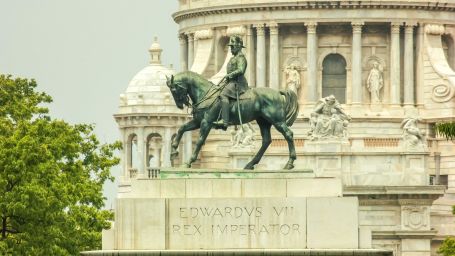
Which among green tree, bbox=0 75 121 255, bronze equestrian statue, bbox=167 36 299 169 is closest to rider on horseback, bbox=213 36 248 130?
bronze equestrian statue, bbox=167 36 299 169

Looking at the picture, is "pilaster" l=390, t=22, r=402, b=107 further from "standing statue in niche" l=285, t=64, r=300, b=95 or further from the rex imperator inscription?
the rex imperator inscription

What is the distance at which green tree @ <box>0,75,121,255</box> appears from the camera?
305 feet

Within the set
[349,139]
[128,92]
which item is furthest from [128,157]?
[349,139]

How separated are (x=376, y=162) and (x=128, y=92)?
31.2m

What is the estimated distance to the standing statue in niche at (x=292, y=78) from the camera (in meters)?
174

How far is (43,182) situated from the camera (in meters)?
94.2

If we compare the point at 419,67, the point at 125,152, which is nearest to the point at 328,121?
the point at 419,67

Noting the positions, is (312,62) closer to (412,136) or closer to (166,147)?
(166,147)

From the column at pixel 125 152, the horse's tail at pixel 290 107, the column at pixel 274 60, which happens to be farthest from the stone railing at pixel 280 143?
the horse's tail at pixel 290 107

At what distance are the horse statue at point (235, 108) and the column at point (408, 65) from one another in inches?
3778

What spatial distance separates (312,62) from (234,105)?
97616 millimetres

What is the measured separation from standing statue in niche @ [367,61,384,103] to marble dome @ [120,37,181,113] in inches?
504

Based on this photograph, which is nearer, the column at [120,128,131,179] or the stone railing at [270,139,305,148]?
the stone railing at [270,139,305,148]

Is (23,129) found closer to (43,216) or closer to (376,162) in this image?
(43,216)
